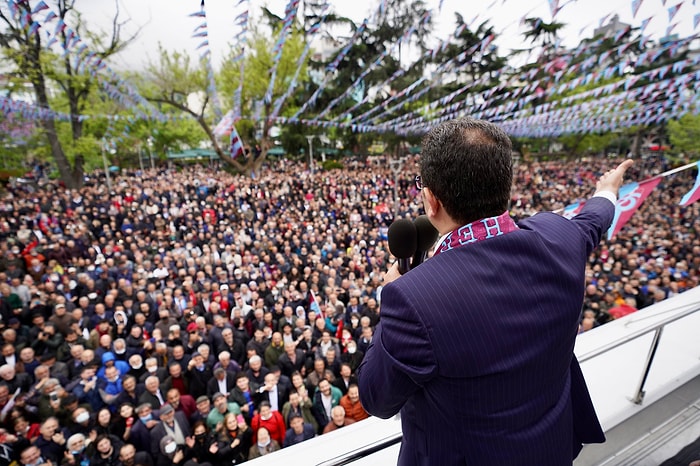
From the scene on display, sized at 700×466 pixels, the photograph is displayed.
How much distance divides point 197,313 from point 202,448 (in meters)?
3.73

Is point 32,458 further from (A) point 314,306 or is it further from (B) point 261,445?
(A) point 314,306

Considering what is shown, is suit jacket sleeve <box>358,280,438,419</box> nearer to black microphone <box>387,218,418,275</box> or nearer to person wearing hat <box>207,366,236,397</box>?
black microphone <box>387,218,418,275</box>

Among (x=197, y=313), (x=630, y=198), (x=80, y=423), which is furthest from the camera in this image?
(x=197, y=313)

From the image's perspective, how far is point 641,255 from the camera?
34.0 ft

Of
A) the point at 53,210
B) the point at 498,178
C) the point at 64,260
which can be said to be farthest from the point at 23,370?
the point at 53,210

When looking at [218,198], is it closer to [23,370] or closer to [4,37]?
Result: [4,37]

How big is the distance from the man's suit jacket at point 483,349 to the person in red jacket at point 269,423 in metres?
3.76

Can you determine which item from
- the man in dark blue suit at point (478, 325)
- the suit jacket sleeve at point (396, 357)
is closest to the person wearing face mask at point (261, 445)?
the man in dark blue suit at point (478, 325)

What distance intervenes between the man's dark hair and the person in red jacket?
161 inches

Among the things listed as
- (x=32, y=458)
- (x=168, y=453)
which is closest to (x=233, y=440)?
(x=168, y=453)

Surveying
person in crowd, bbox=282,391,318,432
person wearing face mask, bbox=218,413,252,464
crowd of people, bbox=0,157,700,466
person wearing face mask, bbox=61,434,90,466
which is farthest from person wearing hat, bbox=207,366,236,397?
person wearing face mask, bbox=61,434,90,466

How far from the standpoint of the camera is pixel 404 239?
1151mm

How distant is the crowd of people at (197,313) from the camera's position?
4109 millimetres

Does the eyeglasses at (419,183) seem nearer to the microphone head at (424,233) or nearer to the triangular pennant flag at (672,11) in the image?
the microphone head at (424,233)
